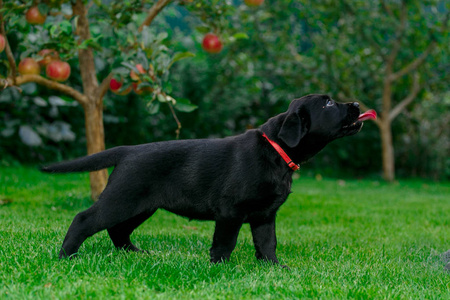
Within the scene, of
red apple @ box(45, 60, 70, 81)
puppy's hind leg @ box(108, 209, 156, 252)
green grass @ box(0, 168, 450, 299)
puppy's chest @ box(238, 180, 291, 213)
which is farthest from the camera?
red apple @ box(45, 60, 70, 81)

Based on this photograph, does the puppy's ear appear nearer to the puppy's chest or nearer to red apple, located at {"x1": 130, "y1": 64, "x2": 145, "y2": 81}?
the puppy's chest

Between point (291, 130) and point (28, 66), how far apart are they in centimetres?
282

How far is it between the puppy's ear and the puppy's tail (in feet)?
3.51

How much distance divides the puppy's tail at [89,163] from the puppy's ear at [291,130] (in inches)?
42.2

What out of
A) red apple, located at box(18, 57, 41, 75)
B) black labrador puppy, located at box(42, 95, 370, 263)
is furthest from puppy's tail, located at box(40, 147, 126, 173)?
red apple, located at box(18, 57, 41, 75)

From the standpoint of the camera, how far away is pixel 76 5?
17.4 ft

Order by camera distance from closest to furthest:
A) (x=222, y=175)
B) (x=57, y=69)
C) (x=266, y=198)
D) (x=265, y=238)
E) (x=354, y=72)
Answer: (x=266, y=198) → (x=222, y=175) → (x=265, y=238) → (x=57, y=69) → (x=354, y=72)

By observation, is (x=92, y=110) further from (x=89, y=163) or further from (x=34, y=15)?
(x=89, y=163)

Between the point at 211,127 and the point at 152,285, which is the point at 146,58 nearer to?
the point at 152,285

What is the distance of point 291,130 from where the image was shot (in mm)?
3057

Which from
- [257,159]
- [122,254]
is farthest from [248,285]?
[122,254]

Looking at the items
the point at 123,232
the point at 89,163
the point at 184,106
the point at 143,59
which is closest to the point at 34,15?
the point at 143,59

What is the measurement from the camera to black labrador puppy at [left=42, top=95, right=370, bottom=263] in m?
3.03

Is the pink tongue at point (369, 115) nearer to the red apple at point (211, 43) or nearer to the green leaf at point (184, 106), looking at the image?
the green leaf at point (184, 106)
